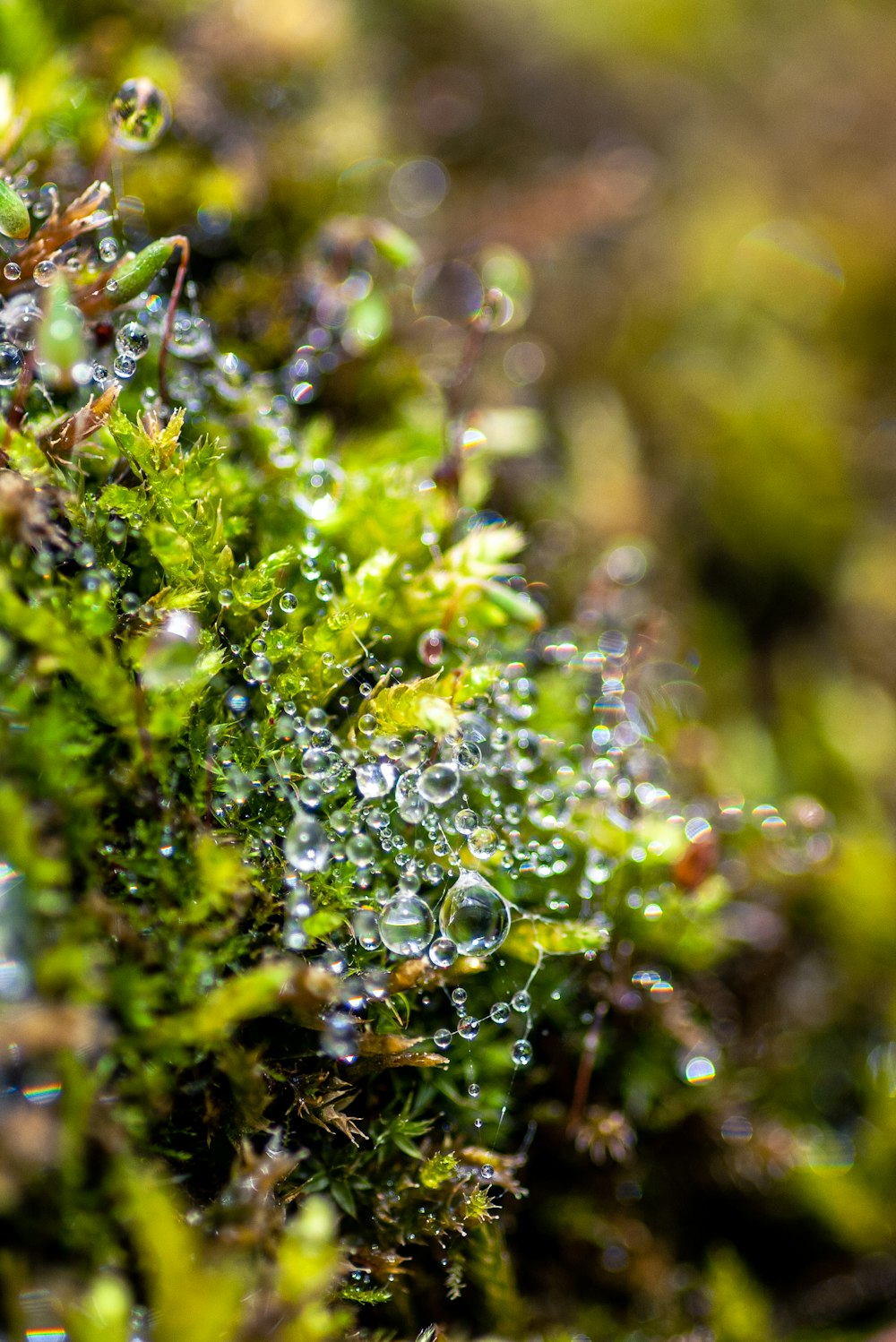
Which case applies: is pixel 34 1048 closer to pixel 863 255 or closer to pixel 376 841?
pixel 376 841

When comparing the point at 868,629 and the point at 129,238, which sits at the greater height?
the point at 129,238

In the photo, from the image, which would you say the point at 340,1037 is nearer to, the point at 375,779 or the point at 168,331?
the point at 375,779

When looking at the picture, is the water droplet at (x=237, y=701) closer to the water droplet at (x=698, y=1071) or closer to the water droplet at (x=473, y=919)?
the water droplet at (x=473, y=919)

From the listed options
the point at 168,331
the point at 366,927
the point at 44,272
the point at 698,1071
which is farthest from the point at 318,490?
the point at 698,1071

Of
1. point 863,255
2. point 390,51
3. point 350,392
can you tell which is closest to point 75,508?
point 350,392

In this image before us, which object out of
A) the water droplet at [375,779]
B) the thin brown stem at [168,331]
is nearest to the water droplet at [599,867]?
the water droplet at [375,779]

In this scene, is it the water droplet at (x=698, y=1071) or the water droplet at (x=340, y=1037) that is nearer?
the water droplet at (x=340, y=1037)

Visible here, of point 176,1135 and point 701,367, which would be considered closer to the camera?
point 176,1135
